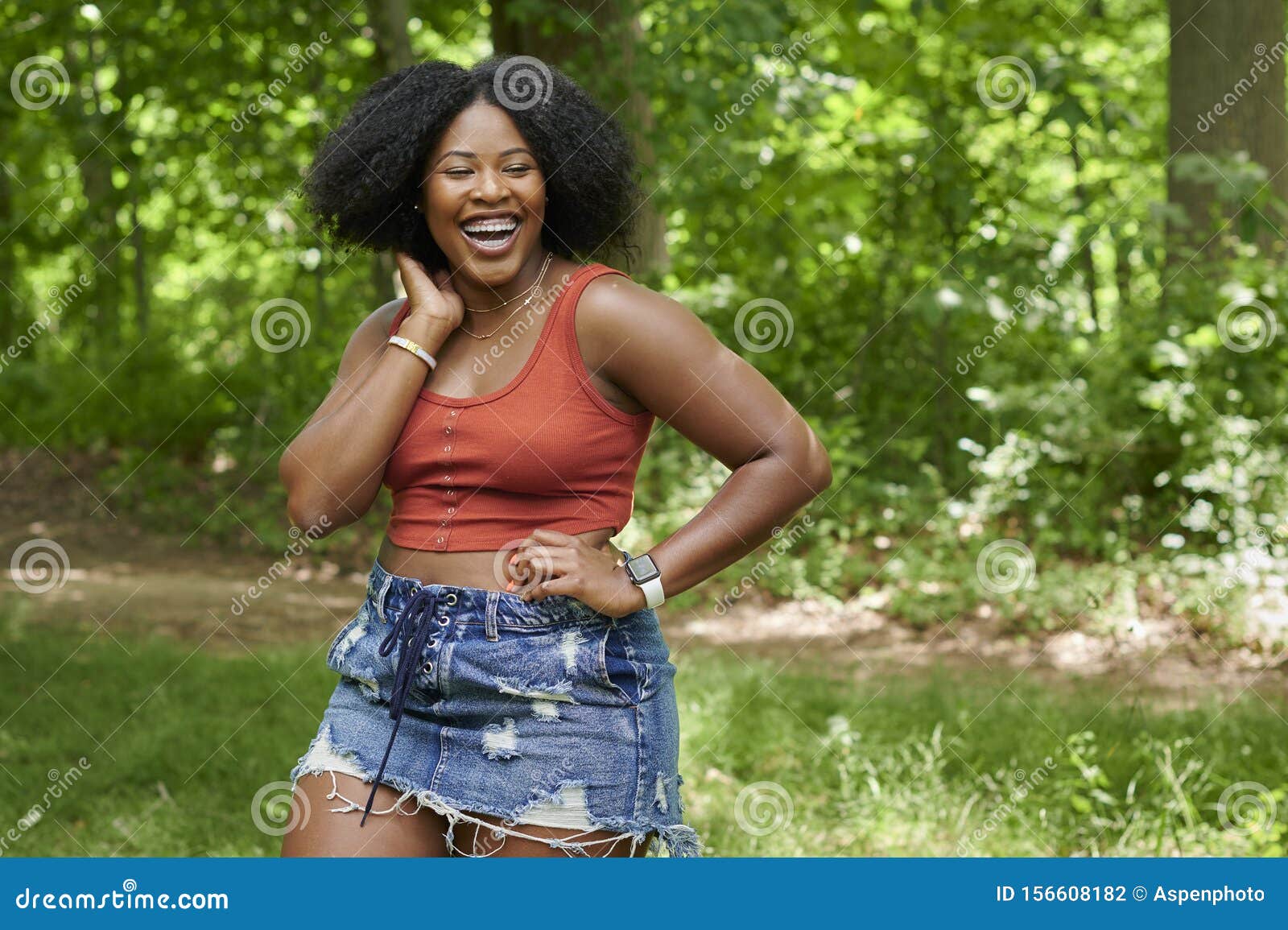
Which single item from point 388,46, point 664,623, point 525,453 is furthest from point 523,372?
point 388,46

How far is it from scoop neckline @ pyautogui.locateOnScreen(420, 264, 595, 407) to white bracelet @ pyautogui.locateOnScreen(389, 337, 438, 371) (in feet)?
0.18

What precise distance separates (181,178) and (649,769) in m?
8.27

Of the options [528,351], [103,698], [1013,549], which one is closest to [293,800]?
[528,351]

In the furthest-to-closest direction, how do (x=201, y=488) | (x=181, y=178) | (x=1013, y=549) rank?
(x=201, y=488)
(x=181, y=178)
(x=1013, y=549)

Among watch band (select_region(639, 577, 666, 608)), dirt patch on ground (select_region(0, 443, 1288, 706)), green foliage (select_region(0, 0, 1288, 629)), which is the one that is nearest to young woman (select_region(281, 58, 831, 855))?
watch band (select_region(639, 577, 666, 608))

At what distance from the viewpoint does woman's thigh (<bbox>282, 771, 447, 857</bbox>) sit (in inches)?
83.8

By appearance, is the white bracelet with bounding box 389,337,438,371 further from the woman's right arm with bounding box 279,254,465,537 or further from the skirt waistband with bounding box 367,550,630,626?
the skirt waistband with bounding box 367,550,630,626

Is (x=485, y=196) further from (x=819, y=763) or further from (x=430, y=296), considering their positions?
(x=819, y=763)

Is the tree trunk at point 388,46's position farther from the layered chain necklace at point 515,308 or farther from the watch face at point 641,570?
the watch face at point 641,570

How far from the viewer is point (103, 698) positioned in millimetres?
5496

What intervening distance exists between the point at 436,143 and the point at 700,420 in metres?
0.70

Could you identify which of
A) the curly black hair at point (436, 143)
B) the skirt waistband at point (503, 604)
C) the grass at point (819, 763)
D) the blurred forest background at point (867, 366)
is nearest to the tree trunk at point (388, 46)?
the blurred forest background at point (867, 366)

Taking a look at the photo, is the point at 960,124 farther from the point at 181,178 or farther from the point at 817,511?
the point at 181,178

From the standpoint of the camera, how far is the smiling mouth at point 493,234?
2283 millimetres
